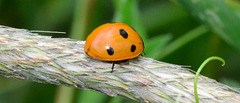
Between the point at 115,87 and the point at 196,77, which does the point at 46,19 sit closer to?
the point at 115,87

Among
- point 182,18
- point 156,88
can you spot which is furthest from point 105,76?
point 182,18

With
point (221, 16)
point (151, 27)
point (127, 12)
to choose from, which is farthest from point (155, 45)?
point (151, 27)

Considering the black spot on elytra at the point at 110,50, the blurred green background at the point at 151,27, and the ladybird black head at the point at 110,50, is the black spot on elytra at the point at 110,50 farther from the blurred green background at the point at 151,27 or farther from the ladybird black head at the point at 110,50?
the blurred green background at the point at 151,27

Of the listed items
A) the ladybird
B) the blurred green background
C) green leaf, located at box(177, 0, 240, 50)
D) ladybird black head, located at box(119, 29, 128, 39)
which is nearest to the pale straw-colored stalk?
the ladybird

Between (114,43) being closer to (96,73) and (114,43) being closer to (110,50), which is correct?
(110,50)

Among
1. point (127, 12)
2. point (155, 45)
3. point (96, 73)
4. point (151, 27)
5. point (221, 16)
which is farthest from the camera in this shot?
point (151, 27)

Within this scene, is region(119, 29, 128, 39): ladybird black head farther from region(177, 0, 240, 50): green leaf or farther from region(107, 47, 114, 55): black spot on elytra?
region(177, 0, 240, 50): green leaf

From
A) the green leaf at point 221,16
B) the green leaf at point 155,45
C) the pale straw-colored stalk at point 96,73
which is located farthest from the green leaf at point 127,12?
the pale straw-colored stalk at point 96,73
